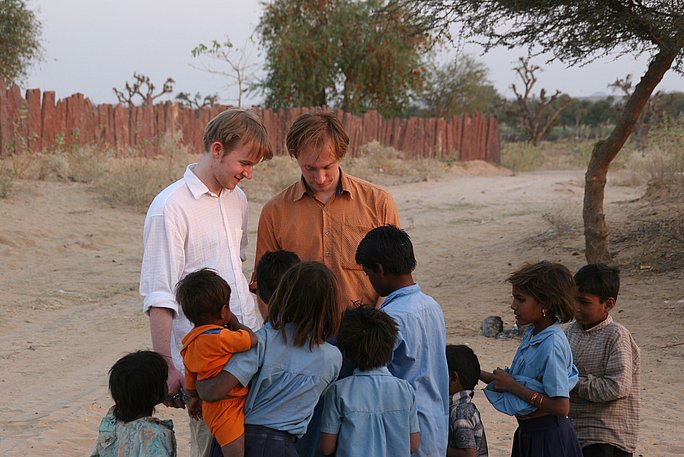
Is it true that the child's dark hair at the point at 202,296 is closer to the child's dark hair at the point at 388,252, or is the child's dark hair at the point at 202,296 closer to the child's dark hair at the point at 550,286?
the child's dark hair at the point at 388,252

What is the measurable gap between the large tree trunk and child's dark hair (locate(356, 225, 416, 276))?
5.90 meters

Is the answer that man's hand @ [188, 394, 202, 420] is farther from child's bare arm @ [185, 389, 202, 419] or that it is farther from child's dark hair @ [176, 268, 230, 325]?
child's dark hair @ [176, 268, 230, 325]

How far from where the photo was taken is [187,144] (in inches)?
806

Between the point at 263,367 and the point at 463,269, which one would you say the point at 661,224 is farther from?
the point at 263,367

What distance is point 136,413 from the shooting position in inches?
114

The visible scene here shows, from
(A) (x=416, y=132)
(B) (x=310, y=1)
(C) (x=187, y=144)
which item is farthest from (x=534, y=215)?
(B) (x=310, y=1)

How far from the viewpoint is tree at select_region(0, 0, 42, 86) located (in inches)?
963

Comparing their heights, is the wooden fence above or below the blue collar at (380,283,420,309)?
above

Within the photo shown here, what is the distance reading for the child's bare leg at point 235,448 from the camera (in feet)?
8.59

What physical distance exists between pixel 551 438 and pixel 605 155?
236 inches

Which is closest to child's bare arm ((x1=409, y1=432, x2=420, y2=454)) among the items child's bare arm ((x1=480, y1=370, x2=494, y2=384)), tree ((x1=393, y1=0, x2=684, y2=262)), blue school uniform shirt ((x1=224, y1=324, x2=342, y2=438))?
blue school uniform shirt ((x1=224, y1=324, x2=342, y2=438))

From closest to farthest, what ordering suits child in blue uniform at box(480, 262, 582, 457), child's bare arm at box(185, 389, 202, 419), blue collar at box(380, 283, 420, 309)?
1. child's bare arm at box(185, 389, 202, 419)
2. blue collar at box(380, 283, 420, 309)
3. child in blue uniform at box(480, 262, 582, 457)

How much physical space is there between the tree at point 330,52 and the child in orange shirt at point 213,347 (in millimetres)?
26406

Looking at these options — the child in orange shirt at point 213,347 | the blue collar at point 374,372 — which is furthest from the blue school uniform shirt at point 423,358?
the child in orange shirt at point 213,347
